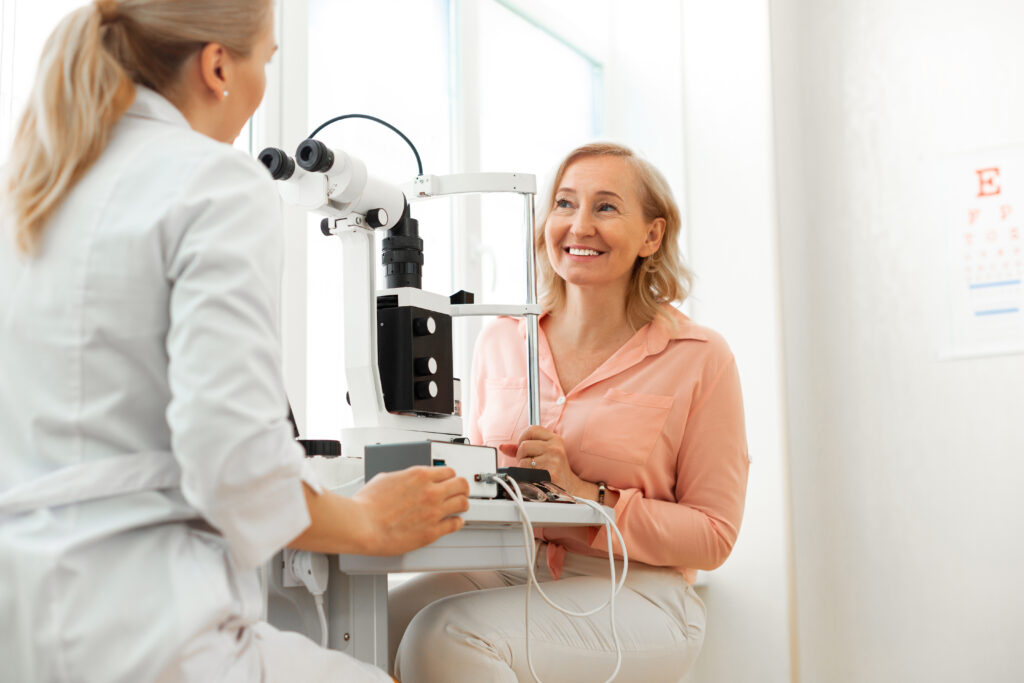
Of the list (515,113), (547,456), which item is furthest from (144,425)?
(515,113)

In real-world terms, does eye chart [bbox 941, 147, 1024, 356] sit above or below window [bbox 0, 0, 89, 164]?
below

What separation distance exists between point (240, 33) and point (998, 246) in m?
2.41

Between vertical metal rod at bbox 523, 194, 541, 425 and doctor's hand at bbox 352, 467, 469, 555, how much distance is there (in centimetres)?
58

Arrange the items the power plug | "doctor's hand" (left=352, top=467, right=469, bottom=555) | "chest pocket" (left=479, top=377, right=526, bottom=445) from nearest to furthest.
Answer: "doctor's hand" (left=352, top=467, right=469, bottom=555), the power plug, "chest pocket" (left=479, top=377, right=526, bottom=445)

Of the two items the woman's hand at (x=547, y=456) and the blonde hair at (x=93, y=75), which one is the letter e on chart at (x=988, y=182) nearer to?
the woman's hand at (x=547, y=456)

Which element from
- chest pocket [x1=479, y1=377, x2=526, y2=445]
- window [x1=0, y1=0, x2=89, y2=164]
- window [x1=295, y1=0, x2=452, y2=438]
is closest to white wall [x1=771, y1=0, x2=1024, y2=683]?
window [x1=295, y1=0, x2=452, y2=438]

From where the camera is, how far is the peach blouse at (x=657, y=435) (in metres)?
1.74

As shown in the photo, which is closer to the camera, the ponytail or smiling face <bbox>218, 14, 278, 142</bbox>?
the ponytail

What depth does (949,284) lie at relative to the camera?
9.09ft

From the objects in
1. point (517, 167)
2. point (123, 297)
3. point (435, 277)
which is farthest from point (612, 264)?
point (123, 297)

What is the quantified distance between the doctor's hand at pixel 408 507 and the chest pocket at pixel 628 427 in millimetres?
750

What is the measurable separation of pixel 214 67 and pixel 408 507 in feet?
1.64

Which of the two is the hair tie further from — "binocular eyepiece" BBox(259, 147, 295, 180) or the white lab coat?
"binocular eyepiece" BBox(259, 147, 295, 180)

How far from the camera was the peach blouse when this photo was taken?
5.70 feet
